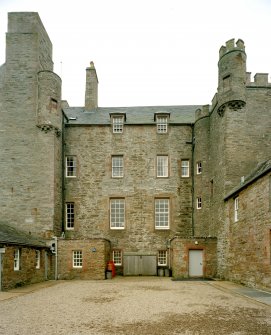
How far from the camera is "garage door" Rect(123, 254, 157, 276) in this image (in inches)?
1079

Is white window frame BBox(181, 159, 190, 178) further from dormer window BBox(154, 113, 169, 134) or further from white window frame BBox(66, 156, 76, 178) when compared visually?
white window frame BBox(66, 156, 76, 178)

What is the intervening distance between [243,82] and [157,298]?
49.9ft

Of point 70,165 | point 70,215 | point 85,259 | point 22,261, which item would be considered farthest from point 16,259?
point 70,165

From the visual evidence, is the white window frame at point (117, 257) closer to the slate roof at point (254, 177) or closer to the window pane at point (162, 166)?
the window pane at point (162, 166)

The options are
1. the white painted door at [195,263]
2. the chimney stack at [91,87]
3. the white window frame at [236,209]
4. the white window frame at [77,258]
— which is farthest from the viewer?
the chimney stack at [91,87]

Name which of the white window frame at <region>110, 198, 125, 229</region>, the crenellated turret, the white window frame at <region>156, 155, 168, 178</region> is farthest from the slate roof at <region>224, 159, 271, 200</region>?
the white window frame at <region>110, 198, 125, 229</region>

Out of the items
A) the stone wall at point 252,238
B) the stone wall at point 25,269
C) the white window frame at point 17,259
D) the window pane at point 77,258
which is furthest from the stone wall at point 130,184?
the white window frame at point 17,259

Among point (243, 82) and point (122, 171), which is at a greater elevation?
point (243, 82)

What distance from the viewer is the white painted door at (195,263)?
2466 centimetres

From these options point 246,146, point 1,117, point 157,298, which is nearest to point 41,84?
point 1,117

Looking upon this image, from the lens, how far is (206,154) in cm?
2769

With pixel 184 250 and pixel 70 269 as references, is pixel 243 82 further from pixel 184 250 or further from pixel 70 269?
pixel 70 269

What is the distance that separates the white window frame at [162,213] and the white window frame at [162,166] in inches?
80.8

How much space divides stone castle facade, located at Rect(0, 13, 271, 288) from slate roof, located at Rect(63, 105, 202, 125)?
0.32ft
